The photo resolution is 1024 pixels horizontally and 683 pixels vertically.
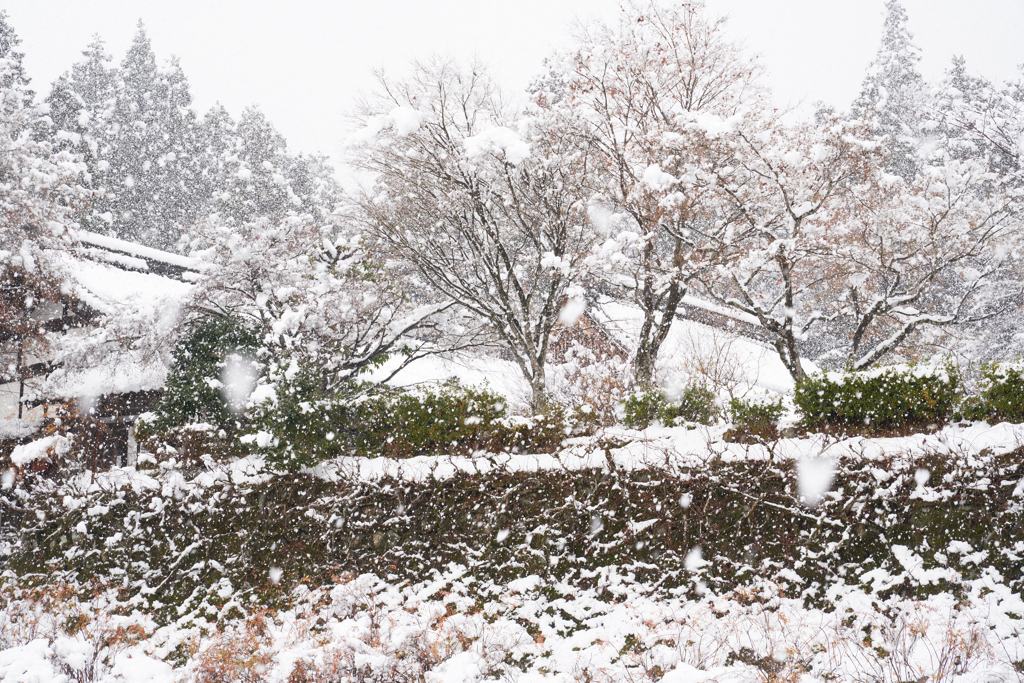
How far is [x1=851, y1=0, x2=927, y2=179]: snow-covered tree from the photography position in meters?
21.7

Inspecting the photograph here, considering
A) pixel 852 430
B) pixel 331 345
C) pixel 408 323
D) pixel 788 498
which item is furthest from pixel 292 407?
pixel 852 430

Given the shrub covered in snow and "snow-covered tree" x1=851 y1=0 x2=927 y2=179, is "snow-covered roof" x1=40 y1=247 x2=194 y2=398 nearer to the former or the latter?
the shrub covered in snow

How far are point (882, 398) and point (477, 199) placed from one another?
21.6 ft

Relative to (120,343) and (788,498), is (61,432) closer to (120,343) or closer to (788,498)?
(120,343)

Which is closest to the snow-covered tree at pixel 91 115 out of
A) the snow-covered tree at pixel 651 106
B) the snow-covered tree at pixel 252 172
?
the snow-covered tree at pixel 252 172

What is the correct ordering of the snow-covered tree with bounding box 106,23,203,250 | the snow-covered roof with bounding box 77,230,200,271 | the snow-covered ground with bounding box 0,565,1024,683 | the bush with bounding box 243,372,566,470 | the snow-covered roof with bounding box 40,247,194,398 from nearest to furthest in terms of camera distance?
the snow-covered ground with bounding box 0,565,1024,683, the bush with bounding box 243,372,566,470, the snow-covered roof with bounding box 40,247,194,398, the snow-covered roof with bounding box 77,230,200,271, the snow-covered tree with bounding box 106,23,203,250

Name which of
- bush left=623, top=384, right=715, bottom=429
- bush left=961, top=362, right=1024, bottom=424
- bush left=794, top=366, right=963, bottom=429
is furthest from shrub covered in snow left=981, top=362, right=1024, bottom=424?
bush left=623, top=384, right=715, bottom=429

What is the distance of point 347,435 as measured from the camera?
288 inches

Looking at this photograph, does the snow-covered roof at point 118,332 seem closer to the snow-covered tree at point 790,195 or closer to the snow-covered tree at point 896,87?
the snow-covered tree at point 790,195

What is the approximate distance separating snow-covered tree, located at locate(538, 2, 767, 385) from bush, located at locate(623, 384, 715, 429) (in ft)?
Result: 8.31

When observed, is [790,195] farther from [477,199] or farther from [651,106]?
[477,199]

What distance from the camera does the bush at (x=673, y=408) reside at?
7.05 m

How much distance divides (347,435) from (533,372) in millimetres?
3662

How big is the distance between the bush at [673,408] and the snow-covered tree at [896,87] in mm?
19285
